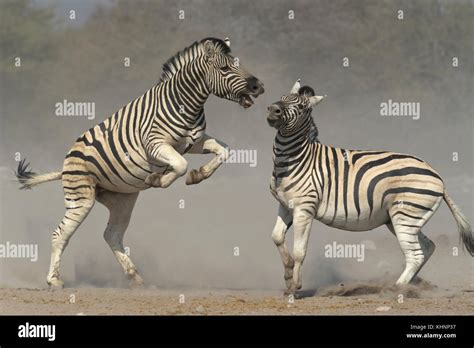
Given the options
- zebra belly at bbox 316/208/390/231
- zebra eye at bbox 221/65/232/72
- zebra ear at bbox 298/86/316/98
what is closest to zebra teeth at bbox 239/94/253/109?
zebra eye at bbox 221/65/232/72

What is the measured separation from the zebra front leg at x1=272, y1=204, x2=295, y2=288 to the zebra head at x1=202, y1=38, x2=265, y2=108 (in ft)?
4.74

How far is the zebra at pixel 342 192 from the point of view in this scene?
11.4 metres

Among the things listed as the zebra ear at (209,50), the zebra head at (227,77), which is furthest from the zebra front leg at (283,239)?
the zebra ear at (209,50)

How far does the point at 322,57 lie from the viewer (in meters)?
23.1

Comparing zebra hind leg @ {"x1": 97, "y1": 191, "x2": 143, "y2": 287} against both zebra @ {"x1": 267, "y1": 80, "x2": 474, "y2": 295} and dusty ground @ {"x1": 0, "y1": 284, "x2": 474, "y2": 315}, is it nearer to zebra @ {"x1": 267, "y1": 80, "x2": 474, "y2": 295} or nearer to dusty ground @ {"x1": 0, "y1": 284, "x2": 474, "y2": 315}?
dusty ground @ {"x1": 0, "y1": 284, "x2": 474, "y2": 315}

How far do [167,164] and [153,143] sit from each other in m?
0.35

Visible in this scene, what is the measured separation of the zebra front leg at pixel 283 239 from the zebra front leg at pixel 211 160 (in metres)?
0.97

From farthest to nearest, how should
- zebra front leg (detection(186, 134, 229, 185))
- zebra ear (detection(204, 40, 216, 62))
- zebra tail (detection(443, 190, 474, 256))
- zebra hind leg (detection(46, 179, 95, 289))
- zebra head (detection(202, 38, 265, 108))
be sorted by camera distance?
zebra hind leg (detection(46, 179, 95, 289)) → zebra ear (detection(204, 40, 216, 62)) → zebra head (detection(202, 38, 265, 108)) → zebra tail (detection(443, 190, 474, 256)) → zebra front leg (detection(186, 134, 229, 185))

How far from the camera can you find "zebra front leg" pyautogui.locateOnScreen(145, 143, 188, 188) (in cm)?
1171

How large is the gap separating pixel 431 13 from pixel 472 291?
12.3 metres

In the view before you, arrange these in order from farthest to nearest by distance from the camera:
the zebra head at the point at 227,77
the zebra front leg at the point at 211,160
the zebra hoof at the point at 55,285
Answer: the zebra hoof at the point at 55,285
the zebra head at the point at 227,77
the zebra front leg at the point at 211,160

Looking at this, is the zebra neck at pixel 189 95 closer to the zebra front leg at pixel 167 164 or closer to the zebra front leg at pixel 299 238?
the zebra front leg at pixel 167 164

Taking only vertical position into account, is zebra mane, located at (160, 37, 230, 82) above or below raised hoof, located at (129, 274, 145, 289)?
above

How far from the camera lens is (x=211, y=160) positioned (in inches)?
474
